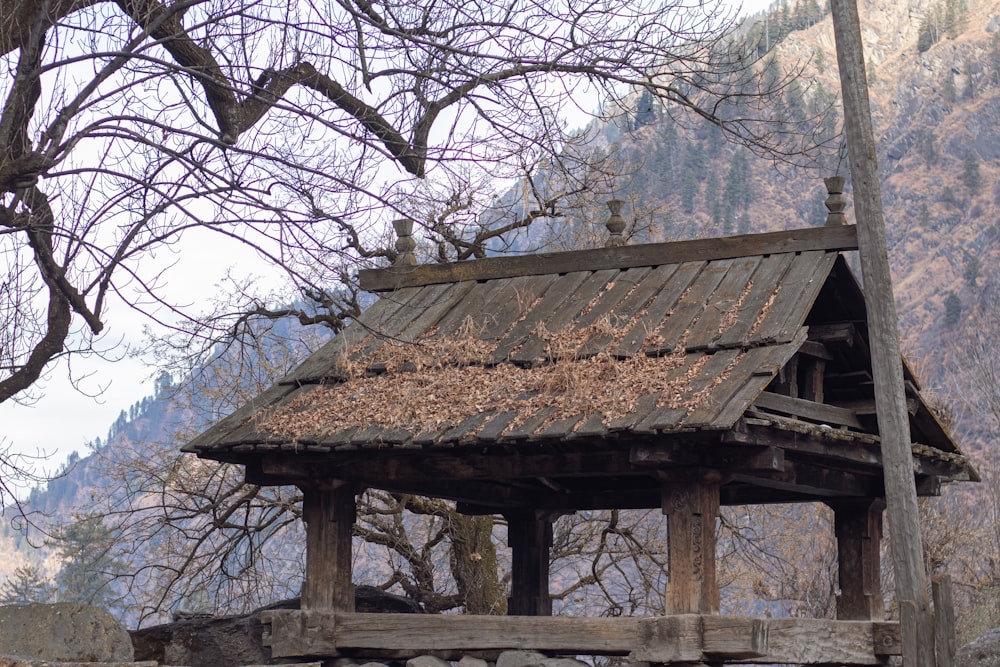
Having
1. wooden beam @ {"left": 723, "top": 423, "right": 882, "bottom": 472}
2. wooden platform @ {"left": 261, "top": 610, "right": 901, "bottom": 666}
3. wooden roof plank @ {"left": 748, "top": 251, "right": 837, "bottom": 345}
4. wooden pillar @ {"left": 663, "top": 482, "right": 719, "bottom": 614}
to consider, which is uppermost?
wooden roof plank @ {"left": 748, "top": 251, "right": 837, "bottom": 345}

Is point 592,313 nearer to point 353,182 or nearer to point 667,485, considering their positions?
point 667,485

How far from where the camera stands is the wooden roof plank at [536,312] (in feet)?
33.3

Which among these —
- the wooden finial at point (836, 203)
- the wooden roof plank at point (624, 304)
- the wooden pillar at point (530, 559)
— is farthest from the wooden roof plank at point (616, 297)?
the wooden pillar at point (530, 559)

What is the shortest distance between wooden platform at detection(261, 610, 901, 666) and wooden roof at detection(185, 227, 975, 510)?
1.07 m

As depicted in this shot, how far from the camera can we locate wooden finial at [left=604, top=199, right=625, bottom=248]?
36.7 feet

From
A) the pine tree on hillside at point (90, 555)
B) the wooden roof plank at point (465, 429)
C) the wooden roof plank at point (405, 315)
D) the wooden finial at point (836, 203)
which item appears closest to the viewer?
the wooden roof plank at point (465, 429)

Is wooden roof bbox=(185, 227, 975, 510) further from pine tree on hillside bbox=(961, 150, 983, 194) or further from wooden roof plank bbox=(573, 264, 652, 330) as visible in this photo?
pine tree on hillside bbox=(961, 150, 983, 194)

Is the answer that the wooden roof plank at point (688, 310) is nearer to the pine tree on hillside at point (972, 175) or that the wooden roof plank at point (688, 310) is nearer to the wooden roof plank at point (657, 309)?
the wooden roof plank at point (657, 309)

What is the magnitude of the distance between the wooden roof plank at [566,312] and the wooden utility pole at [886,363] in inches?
88.1

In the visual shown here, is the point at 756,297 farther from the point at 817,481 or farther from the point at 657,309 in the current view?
the point at 817,481

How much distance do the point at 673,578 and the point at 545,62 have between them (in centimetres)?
363

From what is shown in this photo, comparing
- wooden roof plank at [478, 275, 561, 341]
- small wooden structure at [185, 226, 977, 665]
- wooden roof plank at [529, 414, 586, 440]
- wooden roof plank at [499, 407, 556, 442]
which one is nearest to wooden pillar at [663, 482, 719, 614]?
small wooden structure at [185, 226, 977, 665]

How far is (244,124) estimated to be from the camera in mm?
9453

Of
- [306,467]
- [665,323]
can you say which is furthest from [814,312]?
[306,467]
